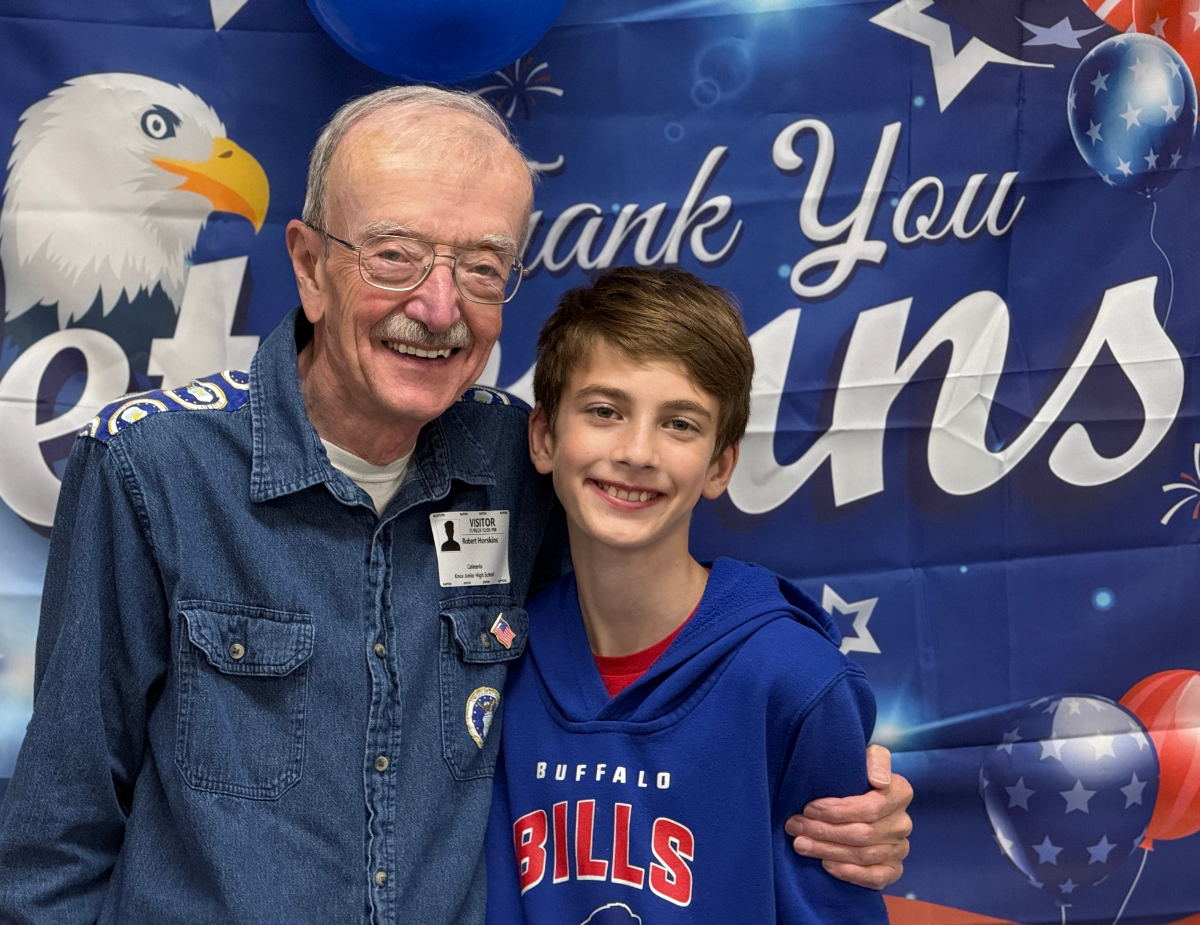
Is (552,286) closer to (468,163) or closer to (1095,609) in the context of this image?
(468,163)

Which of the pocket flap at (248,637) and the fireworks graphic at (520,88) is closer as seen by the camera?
the pocket flap at (248,637)

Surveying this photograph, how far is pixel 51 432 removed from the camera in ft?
6.23

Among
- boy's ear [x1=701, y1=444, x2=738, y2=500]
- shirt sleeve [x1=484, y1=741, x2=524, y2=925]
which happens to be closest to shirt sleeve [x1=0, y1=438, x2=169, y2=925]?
shirt sleeve [x1=484, y1=741, x2=524, y2=925]

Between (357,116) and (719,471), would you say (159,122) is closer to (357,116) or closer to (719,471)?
(357,116)

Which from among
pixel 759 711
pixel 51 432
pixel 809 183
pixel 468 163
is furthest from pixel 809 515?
pixel 51 432

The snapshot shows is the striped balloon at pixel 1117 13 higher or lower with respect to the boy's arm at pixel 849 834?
higher

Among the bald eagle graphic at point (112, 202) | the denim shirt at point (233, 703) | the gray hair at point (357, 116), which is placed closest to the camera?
the denim shirt at point (233, 703)

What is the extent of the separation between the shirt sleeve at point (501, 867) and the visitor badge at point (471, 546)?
0.91ft

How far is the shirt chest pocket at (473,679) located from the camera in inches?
57.2

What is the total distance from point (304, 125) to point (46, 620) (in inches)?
38.7

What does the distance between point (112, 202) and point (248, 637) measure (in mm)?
935

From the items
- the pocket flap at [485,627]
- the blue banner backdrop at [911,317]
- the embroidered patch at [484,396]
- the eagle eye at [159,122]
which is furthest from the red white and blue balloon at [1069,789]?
the eagle eye at [159,122]

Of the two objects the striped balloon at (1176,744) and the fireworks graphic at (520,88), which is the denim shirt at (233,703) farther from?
the striped balloon at (1176,744)

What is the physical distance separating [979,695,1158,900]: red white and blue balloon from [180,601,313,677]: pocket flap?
1.33 meters
